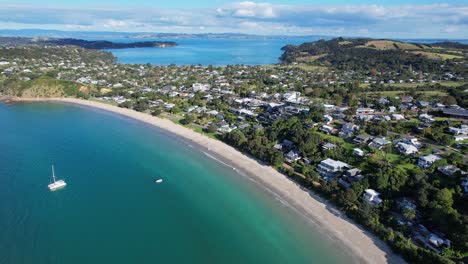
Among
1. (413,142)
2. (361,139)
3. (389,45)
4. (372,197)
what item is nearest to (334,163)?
(372,197)

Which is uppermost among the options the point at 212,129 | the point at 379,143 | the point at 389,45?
the point at 389,45

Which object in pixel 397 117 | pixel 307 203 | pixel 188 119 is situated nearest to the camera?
pixel 307 203

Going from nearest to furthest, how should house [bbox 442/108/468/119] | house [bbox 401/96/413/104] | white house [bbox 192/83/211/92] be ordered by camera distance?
house [bbox 442/108/468/119] → house [bbox 401/96/413/104] → white house [bbox 192/83/211/92]

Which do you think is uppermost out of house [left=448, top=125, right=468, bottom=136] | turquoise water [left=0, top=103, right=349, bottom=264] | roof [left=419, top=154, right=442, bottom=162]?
house [left=448, top=125, right=468, bottom=136]

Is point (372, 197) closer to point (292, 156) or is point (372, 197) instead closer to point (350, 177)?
point (350, 177)

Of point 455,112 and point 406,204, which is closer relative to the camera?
point 406,204

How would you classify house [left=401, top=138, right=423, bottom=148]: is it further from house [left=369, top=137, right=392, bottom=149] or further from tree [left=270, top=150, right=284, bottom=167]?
tree [left=270, top=150, right=284, bottom=167]

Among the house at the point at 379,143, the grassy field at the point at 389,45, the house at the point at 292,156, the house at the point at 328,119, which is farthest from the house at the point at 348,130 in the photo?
the grassy field at the point at 389,45

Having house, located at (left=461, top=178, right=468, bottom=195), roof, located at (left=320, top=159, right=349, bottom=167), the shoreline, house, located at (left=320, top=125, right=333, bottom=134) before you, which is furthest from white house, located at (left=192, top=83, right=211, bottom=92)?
house, located at (left=461, top=178, right=468, bottom=195)
